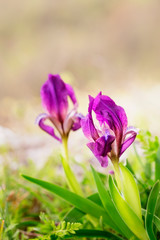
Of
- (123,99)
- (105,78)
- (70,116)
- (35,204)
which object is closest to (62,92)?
(70,116)

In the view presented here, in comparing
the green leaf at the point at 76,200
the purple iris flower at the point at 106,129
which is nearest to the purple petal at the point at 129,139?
the purple iris flower at the point at 106,129

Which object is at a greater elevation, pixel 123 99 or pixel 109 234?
pixel 123 99

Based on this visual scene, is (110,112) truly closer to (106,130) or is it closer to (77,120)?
(106,130)

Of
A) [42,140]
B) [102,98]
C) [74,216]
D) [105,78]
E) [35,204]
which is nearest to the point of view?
[102,98]

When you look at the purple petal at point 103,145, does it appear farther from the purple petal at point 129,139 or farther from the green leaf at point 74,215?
the green leaf at point 74,215

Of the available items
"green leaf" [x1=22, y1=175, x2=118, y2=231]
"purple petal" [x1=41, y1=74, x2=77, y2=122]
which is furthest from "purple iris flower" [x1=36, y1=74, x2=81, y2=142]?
"green leaf" [x1=22, y1=175, x2=118, y2=231]

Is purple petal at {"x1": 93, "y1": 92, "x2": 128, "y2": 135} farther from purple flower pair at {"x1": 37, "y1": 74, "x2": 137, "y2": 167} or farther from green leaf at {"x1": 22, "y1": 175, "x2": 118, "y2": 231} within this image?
green leaf at {"x1": 22, "y1": 175, "x2": 118, "y2": 231}

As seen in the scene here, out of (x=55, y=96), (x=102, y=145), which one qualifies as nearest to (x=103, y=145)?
(x=102, y=145)

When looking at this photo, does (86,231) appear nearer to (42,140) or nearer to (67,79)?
(42,140)
